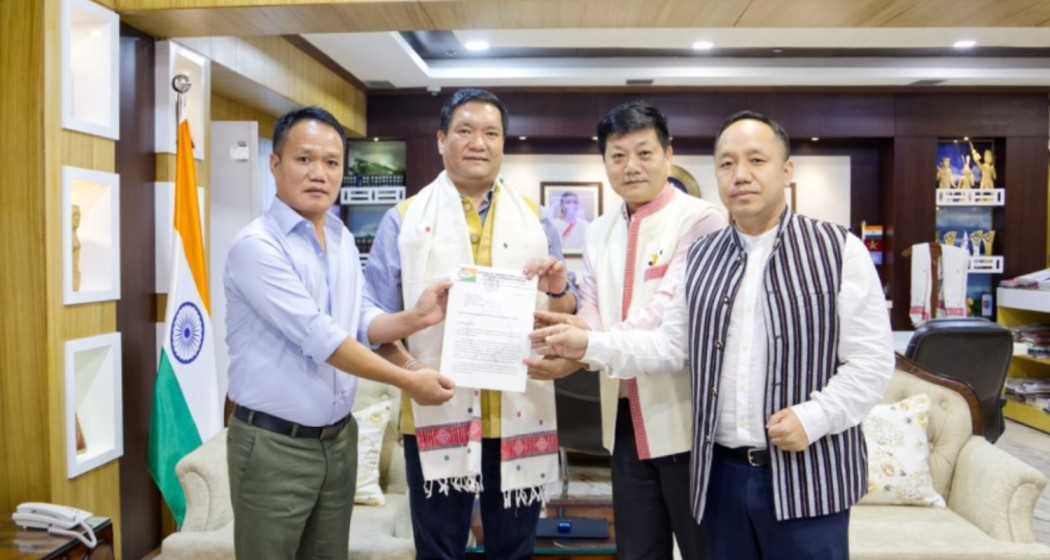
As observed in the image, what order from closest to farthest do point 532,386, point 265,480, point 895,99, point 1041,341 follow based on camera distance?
point 265,480
point 532,386
point 1041,341
point 895,99

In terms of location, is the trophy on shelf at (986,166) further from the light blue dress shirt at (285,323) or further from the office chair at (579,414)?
the light blue dress shirt at (285,323)

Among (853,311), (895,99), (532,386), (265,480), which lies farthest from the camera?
(895,99)

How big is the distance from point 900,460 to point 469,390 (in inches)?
77.4

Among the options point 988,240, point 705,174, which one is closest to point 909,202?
point 988,240

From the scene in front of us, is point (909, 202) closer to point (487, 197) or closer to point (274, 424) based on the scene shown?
point (487, 197)

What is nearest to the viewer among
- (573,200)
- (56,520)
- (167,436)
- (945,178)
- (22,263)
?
(56,520)

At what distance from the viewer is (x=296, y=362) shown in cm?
191

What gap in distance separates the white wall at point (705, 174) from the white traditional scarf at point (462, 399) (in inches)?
203

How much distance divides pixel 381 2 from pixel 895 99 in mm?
5555

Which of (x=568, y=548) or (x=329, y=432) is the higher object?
(x=329, y=432)

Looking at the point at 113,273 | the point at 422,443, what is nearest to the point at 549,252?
the point at 422,443

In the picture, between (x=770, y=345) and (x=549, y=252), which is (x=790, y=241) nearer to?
(x=770, y=345)

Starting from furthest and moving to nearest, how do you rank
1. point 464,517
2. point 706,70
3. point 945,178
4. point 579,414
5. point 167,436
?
point 945,178
point 706,70
point 579,414
point 167,436
point 464,517

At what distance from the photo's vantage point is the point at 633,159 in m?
1.96
